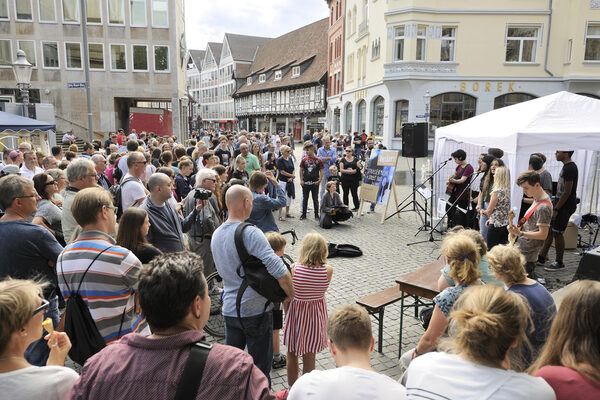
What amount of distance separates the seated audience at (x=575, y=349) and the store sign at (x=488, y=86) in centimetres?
2232

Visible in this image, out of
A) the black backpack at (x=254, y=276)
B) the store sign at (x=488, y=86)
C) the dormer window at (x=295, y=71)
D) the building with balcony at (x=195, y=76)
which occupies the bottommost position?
the black backpack at (x=254, y=276)

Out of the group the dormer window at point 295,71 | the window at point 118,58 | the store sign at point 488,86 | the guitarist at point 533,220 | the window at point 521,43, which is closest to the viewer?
the guitarist at point 533,220

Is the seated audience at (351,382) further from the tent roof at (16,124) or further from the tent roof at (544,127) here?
the tent roof at (16,124)

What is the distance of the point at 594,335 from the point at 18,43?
32.5 metres

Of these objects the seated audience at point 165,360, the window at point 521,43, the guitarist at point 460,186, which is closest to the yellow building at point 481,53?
the window at point 521,43

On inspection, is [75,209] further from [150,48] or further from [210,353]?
[150,48]

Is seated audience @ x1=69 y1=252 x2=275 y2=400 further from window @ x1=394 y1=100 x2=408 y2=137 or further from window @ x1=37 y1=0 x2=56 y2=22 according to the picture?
window @ x1=37 y1=0 x2=56 y2=22

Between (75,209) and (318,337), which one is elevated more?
(75,209)

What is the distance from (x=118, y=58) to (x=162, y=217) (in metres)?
26.5

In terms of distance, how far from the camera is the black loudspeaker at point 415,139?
9867 mm

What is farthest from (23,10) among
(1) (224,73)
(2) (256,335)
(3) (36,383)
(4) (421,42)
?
(1) (224,73)

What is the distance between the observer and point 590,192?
397 inches

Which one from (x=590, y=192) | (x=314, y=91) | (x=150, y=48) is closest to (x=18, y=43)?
(x=150, y=48)

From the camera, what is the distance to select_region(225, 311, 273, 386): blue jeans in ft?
10.1
